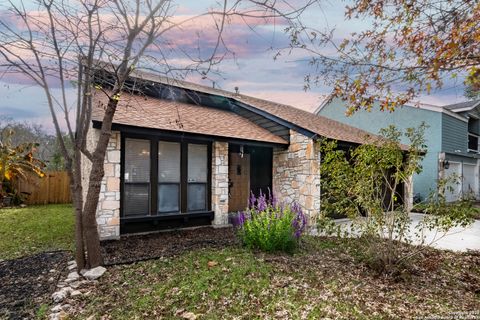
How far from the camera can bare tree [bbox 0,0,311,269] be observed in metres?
4.48

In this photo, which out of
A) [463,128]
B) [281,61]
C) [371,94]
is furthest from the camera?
[463,128]

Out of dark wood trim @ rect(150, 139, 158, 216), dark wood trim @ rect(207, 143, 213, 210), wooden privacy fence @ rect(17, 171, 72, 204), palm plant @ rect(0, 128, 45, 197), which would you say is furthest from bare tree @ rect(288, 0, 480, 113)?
palm plant @ rect(0, 128, 45, 197)

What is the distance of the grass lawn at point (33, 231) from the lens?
6172mm

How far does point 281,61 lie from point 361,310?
3.90m

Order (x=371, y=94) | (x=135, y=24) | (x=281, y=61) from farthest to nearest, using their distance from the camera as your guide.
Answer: (x=371, y=94) < (x=281, y=61) < (x=135, y=24)

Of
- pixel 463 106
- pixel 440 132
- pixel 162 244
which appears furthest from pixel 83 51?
pixel 463 106

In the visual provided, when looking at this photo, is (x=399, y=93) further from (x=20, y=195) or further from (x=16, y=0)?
(x=20, y=195)

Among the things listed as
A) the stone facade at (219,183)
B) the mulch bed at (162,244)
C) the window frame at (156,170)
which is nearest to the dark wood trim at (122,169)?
the window frame at (156,170)

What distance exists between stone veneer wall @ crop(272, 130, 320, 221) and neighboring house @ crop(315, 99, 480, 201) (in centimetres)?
631

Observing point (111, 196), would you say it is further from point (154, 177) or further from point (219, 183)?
point (219, 183)

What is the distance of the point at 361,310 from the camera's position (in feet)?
11.1

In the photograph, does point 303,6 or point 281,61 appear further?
point 281,61

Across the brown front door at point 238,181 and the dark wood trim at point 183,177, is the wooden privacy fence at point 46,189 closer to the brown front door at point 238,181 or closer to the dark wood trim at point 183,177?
the dark wood trim at point 183,177

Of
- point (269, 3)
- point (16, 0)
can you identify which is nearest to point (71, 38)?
point (16, 0)
